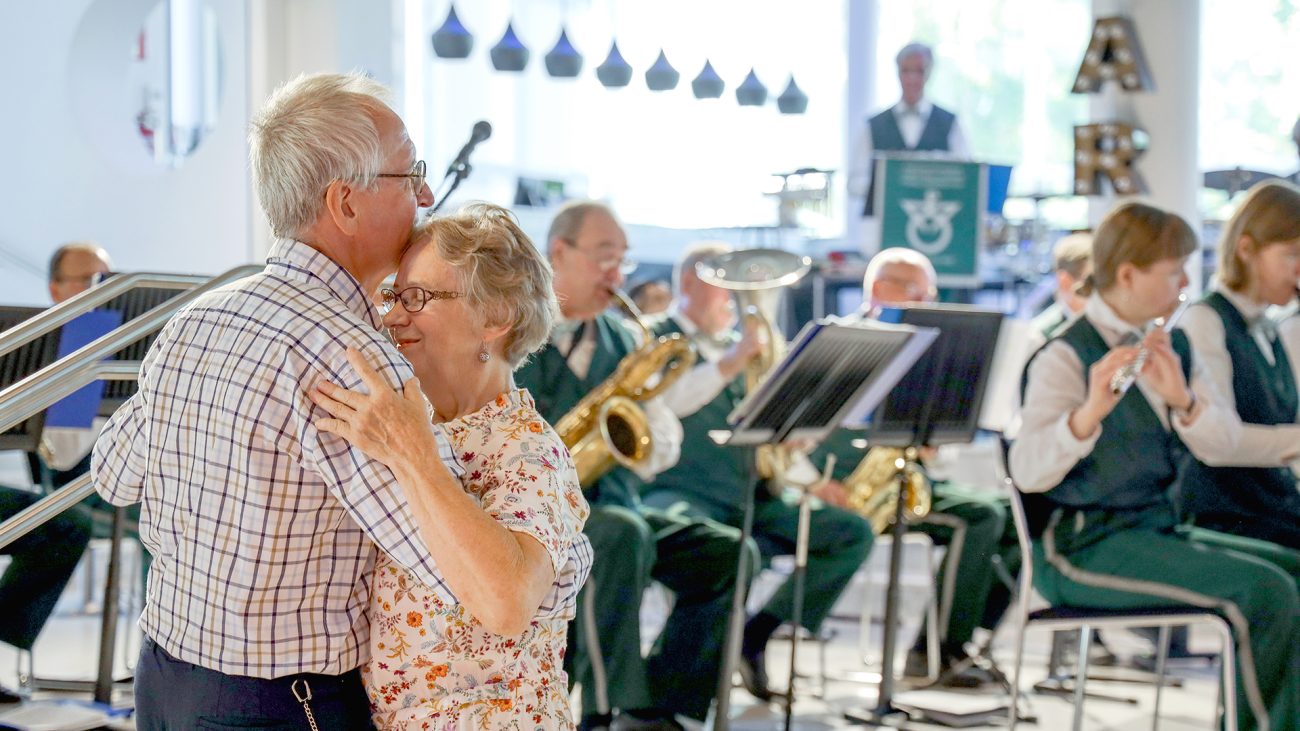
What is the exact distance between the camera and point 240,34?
24.5 feet

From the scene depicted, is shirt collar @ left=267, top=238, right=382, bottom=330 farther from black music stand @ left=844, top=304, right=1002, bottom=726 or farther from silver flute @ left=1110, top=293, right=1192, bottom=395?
black music stand @ left=844, top=304, right=1002, bottom=726

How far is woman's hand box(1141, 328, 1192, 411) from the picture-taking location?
342cm

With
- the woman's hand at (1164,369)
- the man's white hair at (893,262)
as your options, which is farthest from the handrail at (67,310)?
the man's white hair at (893,262)

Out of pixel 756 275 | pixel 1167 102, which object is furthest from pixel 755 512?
pixel 1167 102

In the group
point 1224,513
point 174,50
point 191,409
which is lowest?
point 1224,513

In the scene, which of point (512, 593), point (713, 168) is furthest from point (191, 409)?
point (713, 168)

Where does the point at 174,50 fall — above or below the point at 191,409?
above

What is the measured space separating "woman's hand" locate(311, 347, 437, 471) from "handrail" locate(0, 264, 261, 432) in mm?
905

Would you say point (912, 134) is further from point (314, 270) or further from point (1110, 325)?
point (314, 270)

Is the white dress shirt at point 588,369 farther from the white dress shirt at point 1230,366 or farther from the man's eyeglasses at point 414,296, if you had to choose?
the man's eyeglasses at point 414,296

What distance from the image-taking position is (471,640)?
5.78 feet

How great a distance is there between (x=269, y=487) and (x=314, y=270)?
0.89ft

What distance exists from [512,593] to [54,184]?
247 inches

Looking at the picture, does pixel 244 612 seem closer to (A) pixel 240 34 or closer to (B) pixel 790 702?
(B) pixel 790 702
